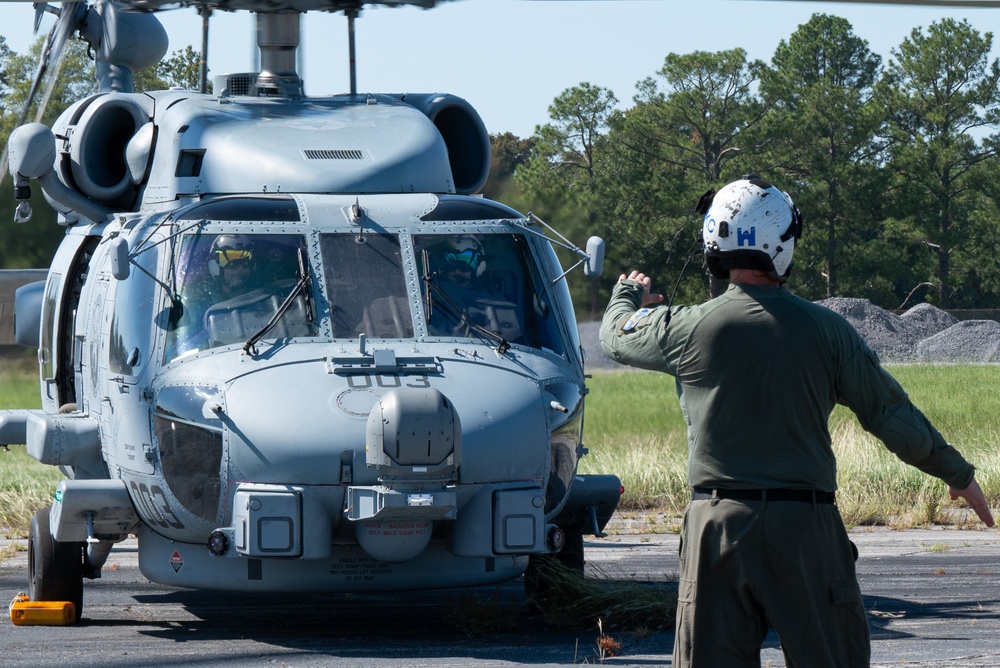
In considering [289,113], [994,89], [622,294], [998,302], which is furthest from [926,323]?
[622,294]

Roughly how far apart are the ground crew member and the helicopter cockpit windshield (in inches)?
148

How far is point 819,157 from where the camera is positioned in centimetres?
4794

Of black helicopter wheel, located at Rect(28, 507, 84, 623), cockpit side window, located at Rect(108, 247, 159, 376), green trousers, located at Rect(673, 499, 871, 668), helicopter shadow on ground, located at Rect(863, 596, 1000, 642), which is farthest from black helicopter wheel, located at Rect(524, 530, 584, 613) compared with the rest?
green trousers, located at Rect(673, 499, 871, 668)

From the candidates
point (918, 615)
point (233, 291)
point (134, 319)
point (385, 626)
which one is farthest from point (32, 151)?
point (918, 615)

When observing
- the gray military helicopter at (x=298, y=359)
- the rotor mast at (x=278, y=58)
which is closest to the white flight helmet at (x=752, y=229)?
the gray military helicopter at (x=298, y=359)

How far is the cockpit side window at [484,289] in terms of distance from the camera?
8.25 metres

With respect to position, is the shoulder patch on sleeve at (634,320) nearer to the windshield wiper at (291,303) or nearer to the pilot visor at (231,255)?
the windshield wiper at (291,303)

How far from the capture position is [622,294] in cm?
491

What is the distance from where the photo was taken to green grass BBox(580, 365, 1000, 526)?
13055 mm

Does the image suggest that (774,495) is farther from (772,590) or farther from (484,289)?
(484,289)

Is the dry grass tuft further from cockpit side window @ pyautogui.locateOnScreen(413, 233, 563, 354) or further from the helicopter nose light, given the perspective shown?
the helicopter nose light

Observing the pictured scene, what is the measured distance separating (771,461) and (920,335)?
113 feet

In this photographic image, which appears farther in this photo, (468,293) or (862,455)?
(862,455)

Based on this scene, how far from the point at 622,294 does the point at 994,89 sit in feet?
163
